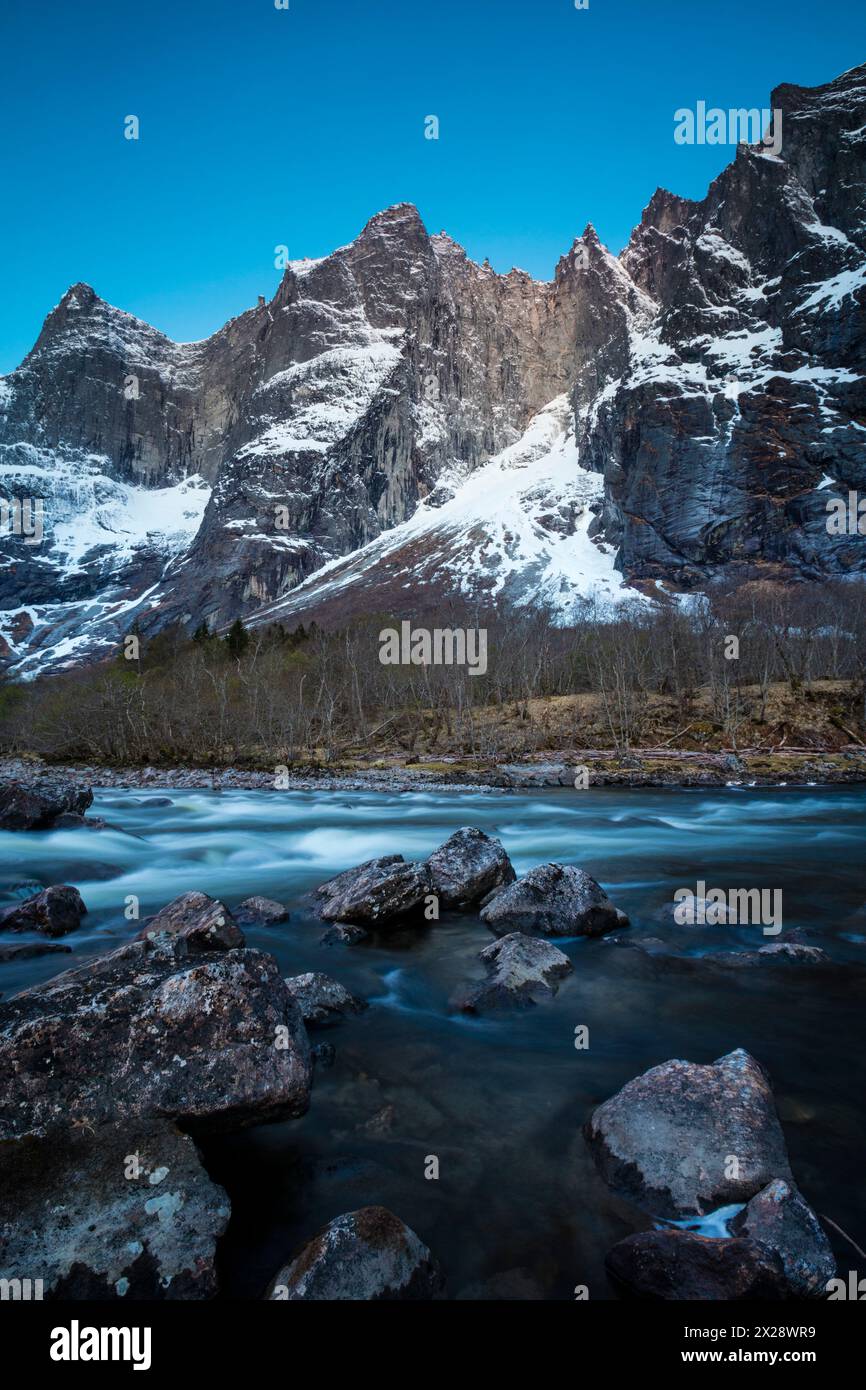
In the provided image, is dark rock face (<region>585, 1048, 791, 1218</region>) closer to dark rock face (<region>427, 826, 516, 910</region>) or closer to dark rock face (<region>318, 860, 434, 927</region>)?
dark rock face (<region>318, 860, 434, 927</region>)

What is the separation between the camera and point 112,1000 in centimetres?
599

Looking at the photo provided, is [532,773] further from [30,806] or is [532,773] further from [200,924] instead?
[200,924]

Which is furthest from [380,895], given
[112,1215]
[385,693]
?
[385,693]

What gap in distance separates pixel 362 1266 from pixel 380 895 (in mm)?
8200

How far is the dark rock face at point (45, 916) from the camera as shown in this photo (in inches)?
477

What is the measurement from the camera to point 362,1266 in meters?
4.26

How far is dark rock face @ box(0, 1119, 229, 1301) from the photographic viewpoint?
14.3 feet

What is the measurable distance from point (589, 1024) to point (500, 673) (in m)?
59.8

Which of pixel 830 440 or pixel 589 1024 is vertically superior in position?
pixel 830 440

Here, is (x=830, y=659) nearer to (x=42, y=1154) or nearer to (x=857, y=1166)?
(x=857, y=1166)

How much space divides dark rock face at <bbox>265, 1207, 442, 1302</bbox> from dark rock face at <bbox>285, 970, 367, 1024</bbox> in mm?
4085

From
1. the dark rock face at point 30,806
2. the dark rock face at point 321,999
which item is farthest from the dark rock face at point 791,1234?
the dark rock face at point 30,806

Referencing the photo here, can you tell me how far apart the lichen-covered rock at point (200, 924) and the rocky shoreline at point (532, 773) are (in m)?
23.2
